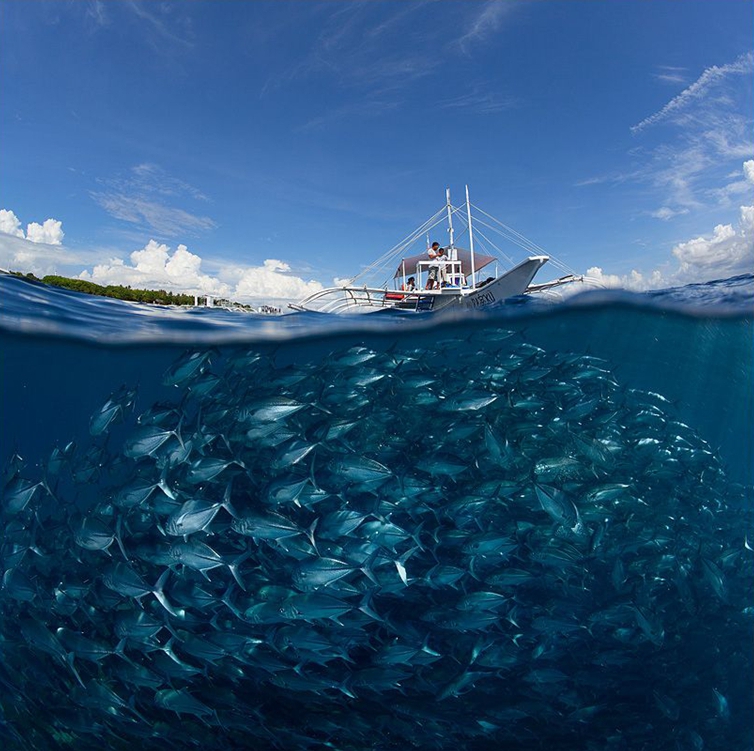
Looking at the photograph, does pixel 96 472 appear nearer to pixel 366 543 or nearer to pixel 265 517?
pixel 265 517

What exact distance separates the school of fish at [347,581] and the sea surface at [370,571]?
0.03 m

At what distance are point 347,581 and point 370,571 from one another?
0.41 m

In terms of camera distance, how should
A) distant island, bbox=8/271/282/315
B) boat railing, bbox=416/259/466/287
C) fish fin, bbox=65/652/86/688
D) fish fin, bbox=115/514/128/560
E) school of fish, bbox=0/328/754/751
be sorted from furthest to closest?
1. boat railing, bbox=416/259/466/287
2. distant island, bbox=8/271/282/315
3. fish fin, bbox=65/652/86/688
4. school of fish, bbox=0/328/754/751
5. fish fin, bbox=115/514/128/560

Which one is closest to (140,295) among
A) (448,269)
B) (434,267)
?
(434,267)

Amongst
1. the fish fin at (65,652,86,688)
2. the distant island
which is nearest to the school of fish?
the fish fin at (65,652,86,688)

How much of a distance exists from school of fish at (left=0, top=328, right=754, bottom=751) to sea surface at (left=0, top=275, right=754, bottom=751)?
3 cm

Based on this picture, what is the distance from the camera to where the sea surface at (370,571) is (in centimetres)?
396

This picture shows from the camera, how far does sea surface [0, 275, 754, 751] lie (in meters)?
3.96

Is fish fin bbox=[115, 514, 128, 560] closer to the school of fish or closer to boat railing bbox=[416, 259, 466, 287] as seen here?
the school of fish

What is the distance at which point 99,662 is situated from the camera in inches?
176

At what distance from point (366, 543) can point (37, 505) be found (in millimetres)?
Answer: 3385

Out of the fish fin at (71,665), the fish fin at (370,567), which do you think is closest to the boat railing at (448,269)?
the fish fin at (370,567)

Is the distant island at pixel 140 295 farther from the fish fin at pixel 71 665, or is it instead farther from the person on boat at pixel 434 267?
the person on boat at pixel 434 267

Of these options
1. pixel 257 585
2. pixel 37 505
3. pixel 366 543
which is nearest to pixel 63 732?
pixel 37 505
